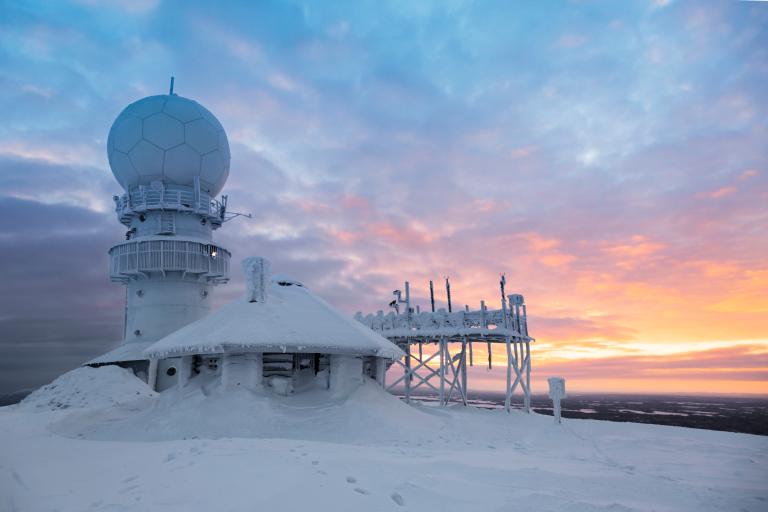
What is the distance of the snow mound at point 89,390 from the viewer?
86.9ft

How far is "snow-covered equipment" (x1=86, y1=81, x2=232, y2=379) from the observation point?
32.4 meters

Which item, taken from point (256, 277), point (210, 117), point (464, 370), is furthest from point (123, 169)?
point (464, 370)

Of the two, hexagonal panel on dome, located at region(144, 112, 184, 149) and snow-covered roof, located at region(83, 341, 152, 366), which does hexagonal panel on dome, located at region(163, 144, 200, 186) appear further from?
snow-covered roof, located at region(83, 341, 152, 366)

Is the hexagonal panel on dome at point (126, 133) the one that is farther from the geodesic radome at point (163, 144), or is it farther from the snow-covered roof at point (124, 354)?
the snow-covered roof at point (124, 354)

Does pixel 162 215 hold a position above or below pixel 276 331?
above

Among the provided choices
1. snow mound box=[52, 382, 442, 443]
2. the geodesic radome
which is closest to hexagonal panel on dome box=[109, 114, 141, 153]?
the geodesic radome

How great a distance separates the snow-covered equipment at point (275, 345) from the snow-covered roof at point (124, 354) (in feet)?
33.8

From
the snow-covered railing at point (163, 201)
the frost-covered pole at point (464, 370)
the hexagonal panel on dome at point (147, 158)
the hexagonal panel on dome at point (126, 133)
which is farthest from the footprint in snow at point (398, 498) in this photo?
the hexagonal panel on dome at point (126, 133)

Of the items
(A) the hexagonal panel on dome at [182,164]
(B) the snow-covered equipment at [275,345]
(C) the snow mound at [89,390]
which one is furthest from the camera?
(A) the hexagonal panel on dome at [182,164]

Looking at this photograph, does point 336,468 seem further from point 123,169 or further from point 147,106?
point 147,106

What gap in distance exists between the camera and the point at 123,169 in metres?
34.0

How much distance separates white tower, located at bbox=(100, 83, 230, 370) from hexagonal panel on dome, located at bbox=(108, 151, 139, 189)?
7 cm

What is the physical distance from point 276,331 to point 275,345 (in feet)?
3.21

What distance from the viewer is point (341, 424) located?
17266mm
